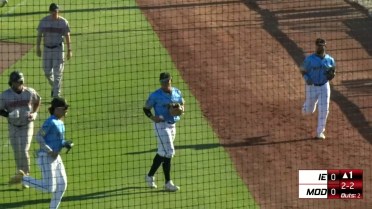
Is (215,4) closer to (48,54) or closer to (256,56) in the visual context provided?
(256,56)

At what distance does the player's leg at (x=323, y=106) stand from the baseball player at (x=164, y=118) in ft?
9.58

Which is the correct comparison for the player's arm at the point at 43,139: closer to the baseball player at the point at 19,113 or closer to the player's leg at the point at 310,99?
the baseball player at the point at 19,113

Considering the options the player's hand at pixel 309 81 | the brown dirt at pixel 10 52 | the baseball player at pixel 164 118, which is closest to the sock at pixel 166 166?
the baseball player at pixel 164 118

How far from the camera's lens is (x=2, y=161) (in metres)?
13.5

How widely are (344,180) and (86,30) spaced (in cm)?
959

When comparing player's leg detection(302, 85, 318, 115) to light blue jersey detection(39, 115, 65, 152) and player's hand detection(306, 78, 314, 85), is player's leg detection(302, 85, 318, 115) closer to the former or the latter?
player's hand detection(306, 78, 314, 85)

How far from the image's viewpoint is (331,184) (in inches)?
505

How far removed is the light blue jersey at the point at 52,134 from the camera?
37.2 ft

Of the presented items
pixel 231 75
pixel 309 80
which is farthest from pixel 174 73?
pixel 309 80

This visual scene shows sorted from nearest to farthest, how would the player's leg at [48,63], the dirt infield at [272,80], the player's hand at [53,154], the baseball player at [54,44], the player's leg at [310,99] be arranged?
the player's hand at [53,154], the dirt infield at [272,80], the player's leg at [310,99], the baseball player at [54,44], the player's leg at [48,63]

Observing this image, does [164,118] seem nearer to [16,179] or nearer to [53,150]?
[53,150]

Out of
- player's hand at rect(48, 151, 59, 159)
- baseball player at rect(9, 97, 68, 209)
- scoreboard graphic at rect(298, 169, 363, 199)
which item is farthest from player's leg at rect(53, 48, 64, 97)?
scoreboard graphic at rect(298, 169, 363, 199)

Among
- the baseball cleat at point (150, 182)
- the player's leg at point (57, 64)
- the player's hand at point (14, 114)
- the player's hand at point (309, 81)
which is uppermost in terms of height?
the player's leg at point (57, 64)

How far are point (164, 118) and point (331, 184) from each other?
250 cm
